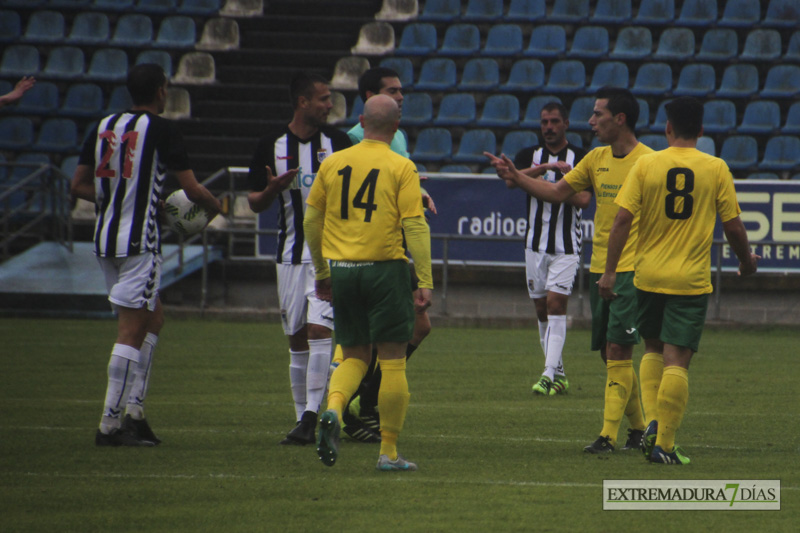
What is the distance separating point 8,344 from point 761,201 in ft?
33.0

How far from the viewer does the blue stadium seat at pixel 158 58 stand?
20711 mm

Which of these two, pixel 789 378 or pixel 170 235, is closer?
pixel 789 378

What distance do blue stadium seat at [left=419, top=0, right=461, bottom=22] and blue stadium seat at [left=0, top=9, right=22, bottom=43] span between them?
755cm

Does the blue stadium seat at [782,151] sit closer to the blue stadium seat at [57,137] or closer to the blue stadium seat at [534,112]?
the blue stadium seat at [534,112]

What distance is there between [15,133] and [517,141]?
28.3 feet

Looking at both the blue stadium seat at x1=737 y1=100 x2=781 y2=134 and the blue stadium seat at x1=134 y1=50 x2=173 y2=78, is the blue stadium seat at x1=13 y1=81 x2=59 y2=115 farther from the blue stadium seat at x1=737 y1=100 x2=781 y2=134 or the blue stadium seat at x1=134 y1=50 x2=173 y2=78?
the blue stadium seat at x1=737 y1=100 x2=781 y2=134

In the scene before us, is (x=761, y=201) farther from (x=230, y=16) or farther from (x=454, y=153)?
(x=230, y=16)

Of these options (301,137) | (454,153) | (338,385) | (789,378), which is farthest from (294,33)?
(338,385)

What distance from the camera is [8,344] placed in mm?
12852

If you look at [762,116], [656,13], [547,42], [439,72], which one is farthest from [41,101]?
[762,116]

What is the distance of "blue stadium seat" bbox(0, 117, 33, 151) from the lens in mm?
19609

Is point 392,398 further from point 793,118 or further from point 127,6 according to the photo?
point 127,6

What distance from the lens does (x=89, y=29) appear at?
2136 centimetres

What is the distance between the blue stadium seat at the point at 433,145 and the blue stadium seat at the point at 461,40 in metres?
2.02
